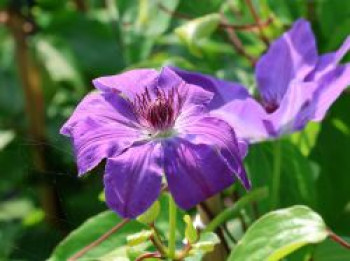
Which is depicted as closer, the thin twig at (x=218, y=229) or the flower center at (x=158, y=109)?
the flower center at (x=158, y=109)

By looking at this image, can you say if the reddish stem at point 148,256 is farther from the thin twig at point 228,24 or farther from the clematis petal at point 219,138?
the thin twig at point 228,24

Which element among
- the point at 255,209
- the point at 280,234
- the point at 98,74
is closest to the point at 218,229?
the point at 255,209

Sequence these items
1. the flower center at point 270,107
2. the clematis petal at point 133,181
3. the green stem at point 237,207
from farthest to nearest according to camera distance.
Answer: the flower center at point 270,107
the green stem at point 237,207
the clematis petal at point 133,181

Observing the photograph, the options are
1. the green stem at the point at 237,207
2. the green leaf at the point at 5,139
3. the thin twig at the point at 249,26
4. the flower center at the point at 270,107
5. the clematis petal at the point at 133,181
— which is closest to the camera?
the clematis petal at the point at 133,181

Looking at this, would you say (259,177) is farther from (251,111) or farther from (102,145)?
(102,145)

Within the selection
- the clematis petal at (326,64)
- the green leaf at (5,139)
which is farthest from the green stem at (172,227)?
the green leaf at (5,139)

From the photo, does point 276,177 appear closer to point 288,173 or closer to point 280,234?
point 288,173

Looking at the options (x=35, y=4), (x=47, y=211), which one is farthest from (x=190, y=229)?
(x=35, y=4)
